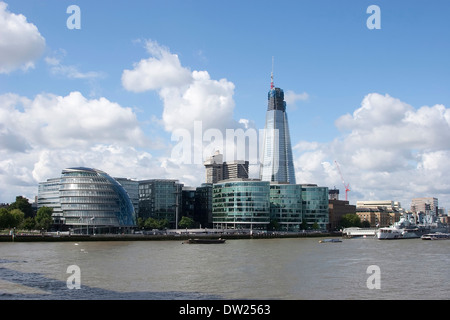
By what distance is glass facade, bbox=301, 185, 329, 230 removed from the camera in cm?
16525

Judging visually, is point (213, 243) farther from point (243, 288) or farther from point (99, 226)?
point (243, 288)

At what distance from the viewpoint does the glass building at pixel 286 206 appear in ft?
520

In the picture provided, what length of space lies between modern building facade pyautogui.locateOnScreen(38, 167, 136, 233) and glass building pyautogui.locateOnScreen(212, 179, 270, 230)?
35.5 m

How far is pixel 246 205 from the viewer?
14975 centimetres

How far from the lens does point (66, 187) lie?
125500 mm

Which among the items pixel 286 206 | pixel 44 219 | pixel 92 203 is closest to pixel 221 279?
pixel 92 203

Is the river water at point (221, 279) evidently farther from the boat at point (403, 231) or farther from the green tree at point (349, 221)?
the green tree at point (349, 221)

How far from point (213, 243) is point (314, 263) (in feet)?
163

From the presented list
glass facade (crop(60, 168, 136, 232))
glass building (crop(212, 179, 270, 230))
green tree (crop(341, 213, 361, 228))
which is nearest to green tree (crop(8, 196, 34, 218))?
glass facade (crop(60, 168, 136, 232))

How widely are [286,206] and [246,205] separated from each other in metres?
16.6

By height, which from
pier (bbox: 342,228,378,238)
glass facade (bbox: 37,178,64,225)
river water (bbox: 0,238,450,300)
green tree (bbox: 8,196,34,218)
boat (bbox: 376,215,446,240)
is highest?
glass facade (bbox: 37,178,64,225)

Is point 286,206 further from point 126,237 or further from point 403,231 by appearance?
point 126,237

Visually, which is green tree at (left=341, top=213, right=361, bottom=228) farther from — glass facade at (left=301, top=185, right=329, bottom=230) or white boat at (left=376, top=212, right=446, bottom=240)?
white boat at (left=376, top=212, right=446, bottom=240)
